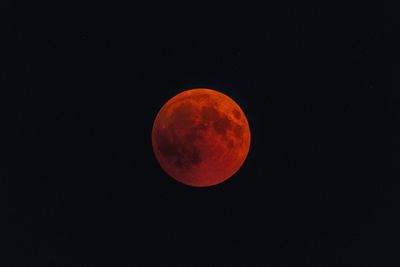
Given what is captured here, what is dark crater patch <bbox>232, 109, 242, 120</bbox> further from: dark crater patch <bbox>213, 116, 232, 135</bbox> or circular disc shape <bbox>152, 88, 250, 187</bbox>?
dark crater patch <bbox>213, 116, 232, 135</bbox>

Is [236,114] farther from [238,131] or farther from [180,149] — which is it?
[180,149]

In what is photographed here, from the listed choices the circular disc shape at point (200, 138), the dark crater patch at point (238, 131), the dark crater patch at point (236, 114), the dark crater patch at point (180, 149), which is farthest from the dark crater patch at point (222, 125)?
the dark crater patch at point (180, 149)

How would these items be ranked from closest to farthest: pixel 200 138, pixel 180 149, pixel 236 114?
1. pixel 200 138
2. pixel 180 149
3. pixel 236 114

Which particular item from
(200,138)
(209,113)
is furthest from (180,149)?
(209,113)

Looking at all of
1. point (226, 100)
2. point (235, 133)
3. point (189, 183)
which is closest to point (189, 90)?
point (226, 100)

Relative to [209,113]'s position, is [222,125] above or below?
below

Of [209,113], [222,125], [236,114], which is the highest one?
[236,114]

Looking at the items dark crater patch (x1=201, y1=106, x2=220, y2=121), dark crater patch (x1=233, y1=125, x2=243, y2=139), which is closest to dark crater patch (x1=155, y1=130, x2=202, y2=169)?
dark crater patch (x1=201, y1=106, x2=220, y2=121)

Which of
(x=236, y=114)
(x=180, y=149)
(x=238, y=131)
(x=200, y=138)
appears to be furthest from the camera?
(x=236, y=114)

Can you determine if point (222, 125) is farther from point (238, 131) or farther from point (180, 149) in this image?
point (180, 149)

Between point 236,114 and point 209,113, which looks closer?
point 209,113
